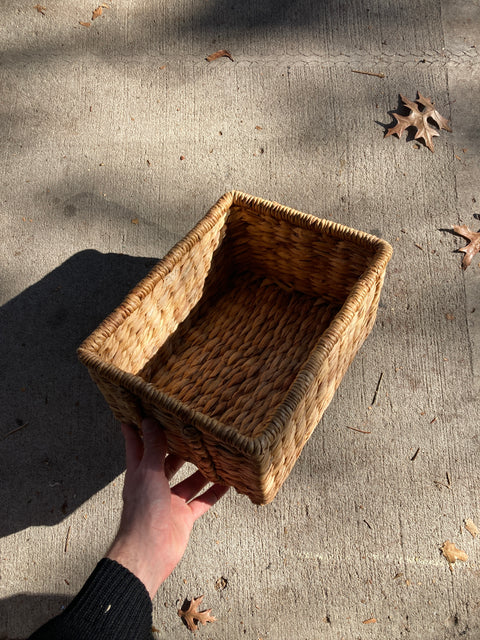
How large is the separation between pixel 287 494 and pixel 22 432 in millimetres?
957

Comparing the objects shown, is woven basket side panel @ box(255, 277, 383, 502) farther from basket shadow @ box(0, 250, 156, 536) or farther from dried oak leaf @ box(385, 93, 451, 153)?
dried oak leaf @ box(385, 93, 451, 153)

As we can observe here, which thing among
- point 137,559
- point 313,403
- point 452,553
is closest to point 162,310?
point 313,403

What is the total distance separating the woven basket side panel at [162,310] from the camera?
5.33 ft

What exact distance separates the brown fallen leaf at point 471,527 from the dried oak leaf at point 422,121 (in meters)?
1.49

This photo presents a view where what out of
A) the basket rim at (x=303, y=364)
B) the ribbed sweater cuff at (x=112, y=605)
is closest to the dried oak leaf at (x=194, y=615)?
the ribbed sweater cuff at (x=112, y=605)

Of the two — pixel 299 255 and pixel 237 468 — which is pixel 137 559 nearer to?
pixel 237 468

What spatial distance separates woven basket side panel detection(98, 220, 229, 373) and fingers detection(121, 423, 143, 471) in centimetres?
18

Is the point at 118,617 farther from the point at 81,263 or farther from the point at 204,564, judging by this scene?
the point at 81,263

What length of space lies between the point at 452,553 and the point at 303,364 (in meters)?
0.81

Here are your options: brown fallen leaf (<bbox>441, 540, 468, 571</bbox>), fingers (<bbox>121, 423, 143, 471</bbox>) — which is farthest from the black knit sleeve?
brown fallen leaf (<bbox>441, 540, 468, 571</bbox>)

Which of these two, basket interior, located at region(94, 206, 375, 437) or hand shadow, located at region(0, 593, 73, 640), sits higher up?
basket interior, located at region(94, 206, 375, 437)

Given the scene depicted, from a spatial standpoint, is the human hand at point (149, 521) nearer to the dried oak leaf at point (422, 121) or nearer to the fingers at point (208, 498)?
the fingers at point (208, 498)

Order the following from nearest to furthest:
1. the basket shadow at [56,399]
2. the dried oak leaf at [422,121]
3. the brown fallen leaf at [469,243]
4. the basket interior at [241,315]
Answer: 1. the basket interior at [241,315]
2. the basket shadow at [56,399]
3. the brown fallen leaf at [469,243]
4. the dried oak leaf at [422,121]

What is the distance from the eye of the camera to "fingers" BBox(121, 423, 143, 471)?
1593mm
